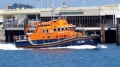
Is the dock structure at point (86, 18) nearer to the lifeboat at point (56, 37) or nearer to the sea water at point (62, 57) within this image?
the lifeboat at point (56, 37)

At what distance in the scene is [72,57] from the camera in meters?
61.2

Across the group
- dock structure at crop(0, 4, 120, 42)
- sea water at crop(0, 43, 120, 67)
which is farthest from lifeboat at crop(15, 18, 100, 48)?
dock structure at crop(0, 4, 120, 42)

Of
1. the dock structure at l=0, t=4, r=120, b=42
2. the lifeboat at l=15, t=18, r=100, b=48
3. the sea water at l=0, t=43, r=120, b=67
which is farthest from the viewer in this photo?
the dock structure at l=0, t=4, r=120, b=42

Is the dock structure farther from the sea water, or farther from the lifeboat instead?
the sea water

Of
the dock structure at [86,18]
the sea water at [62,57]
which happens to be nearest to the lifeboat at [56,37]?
the sea water at [62,57]

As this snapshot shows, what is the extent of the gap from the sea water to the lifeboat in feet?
2.43

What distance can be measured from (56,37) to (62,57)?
11006mm

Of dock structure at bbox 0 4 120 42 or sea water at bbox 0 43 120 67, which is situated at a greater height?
dock structure at bbox 0 4 120 42

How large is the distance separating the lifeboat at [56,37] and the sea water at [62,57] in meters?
0.74

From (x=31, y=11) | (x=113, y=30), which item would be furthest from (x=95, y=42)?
(x=31, y=11)

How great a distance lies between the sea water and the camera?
179ft

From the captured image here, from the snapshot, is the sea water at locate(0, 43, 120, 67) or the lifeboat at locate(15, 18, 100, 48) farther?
the lifeboat at locate(15, 18, 100, 48)

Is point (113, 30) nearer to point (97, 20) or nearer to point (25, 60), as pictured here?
point (97, 20)

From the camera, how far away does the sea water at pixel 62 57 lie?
54.5 metres
